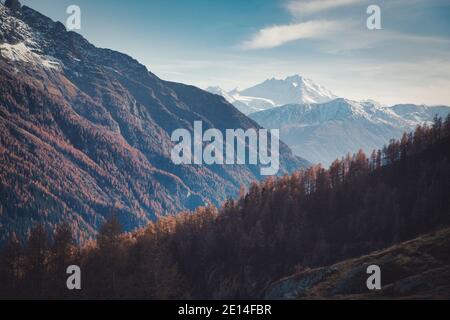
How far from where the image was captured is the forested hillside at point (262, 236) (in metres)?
114

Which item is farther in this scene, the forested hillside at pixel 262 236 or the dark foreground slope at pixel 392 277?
the forested hillside at pixel 262 236

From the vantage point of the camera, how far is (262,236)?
147000mm

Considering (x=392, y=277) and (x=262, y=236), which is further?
(x=262, y=236)

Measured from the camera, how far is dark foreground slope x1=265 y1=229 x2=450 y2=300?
250 feet

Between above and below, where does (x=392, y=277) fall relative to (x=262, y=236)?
above

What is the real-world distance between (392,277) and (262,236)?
64487 millimetres

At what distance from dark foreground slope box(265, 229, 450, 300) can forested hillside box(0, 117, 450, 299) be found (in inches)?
761

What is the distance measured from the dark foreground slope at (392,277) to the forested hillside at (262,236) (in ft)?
63.4

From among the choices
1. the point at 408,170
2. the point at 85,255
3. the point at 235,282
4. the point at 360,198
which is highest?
the point at 408,170

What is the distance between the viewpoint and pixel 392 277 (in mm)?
85625
